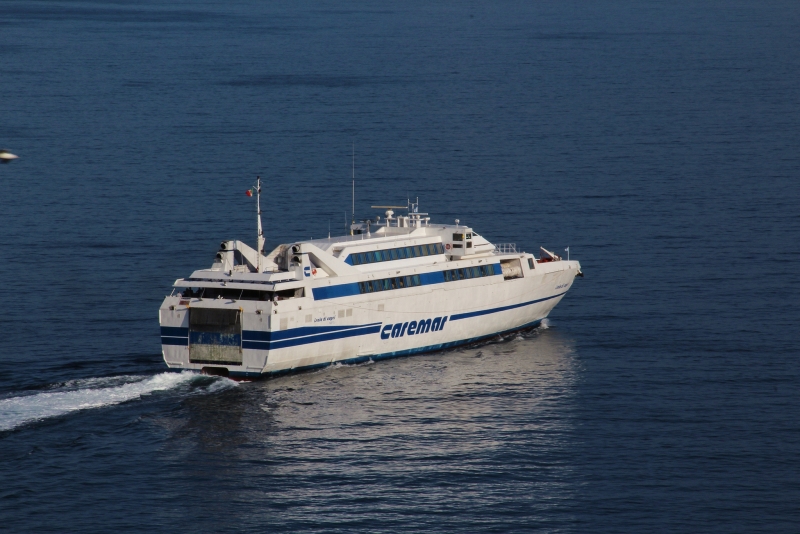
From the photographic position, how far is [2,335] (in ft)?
297

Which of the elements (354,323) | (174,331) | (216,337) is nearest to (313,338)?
(354,323)

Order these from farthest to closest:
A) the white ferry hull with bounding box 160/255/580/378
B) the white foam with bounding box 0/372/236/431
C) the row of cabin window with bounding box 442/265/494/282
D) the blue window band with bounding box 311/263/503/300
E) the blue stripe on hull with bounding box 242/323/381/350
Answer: the row of cabin window with bounding box 442/265/494/282 < the blue window band with bounding box 311/263/503/300 < the white ferry hull with bounding box 160/255/580/378 < the blue stripe on hull with bounding box 242/323/381/350 < the white foam with bounding box 0/372/236/431

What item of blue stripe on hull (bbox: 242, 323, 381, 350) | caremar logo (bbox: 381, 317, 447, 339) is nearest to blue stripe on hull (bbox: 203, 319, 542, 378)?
caremar logo (bbox: 381, 317, 447, 339)

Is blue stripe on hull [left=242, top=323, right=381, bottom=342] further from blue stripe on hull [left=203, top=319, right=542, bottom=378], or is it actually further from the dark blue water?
the dark blue water

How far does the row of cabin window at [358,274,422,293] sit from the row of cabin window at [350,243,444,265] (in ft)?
5.50

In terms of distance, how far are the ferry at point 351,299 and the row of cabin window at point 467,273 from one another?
12 cm

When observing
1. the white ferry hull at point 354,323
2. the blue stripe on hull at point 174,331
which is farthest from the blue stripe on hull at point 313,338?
the blue stripe on hull at point 174,331

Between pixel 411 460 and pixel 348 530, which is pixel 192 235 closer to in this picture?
pixel 411 460

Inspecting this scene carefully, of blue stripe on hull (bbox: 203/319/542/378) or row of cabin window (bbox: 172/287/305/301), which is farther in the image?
row of cabin window (bbox: 172/287/305/301)

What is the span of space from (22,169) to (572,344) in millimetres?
86316

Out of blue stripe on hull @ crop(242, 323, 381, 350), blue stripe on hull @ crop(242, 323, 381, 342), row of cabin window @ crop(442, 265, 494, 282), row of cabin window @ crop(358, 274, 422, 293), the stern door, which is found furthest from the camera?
row of cabin window @ crop(442, 265, 494, 282)

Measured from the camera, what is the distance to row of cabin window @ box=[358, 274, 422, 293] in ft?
288

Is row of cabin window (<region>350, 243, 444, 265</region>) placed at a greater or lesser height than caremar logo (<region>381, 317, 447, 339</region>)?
greater

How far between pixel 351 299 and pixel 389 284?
390 cm
